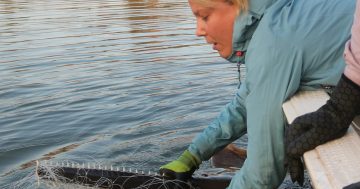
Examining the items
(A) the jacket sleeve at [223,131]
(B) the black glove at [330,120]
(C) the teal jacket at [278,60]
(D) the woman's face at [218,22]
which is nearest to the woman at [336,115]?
(B) the black glove at [330,120]

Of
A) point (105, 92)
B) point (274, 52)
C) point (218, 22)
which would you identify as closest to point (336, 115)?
point (274, 52)

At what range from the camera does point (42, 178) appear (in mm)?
4625

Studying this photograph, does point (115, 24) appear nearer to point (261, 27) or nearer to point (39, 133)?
point (39, 133)

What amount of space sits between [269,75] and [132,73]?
778 centimetres

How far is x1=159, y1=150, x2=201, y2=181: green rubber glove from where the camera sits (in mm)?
4262

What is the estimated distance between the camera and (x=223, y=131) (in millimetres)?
4414

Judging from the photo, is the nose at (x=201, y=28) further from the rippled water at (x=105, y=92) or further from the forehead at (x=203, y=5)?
the rippled water at (x=105, y=92)

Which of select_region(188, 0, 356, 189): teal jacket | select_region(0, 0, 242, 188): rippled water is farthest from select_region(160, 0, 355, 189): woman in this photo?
select_region(0, 0, 242, 188): rippled water

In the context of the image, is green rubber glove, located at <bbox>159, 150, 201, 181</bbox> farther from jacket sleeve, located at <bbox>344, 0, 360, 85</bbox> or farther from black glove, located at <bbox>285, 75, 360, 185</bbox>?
jacket sleeve, located at <bbox>344, 0, 360, 85</bbox>

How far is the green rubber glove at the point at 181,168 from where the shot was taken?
14.0 feet

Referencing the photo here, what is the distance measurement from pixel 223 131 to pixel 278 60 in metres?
2.16

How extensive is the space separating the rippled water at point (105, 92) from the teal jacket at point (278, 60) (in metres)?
3.14

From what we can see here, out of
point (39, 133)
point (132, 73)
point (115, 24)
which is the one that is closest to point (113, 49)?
point (132, 73)

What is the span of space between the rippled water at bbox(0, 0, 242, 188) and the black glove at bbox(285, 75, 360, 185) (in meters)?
3.49
